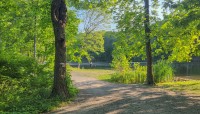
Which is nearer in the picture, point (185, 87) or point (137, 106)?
point (137, 106)

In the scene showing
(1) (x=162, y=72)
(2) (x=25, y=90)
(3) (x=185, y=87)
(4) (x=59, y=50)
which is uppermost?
(4) (x=59, y=50)

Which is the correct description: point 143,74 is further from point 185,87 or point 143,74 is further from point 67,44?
point 67,44

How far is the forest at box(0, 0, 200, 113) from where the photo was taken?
1064 cm

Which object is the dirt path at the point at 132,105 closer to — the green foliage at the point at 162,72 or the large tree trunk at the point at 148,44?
the large tree trunk at the point at 148,44

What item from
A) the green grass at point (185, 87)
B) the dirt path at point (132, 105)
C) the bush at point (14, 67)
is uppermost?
the bush at point (14, 67)

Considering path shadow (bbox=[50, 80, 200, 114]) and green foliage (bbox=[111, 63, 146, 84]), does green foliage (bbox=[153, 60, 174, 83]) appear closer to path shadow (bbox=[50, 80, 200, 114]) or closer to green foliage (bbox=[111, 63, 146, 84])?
green foliage (bbox=[111, 63, 146, 84])

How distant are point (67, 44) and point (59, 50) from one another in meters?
4.52

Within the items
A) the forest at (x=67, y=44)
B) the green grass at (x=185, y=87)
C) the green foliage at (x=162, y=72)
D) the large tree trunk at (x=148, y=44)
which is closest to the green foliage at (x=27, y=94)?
the forest at (x=67, y=44)

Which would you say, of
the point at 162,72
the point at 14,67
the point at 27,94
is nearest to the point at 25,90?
the point at 27,94

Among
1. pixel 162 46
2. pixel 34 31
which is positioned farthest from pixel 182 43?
pixel 34 31

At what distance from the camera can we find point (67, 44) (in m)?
15.3

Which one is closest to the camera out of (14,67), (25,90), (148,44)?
(25,90)

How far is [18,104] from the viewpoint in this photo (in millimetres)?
9336

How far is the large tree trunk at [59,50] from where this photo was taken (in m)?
10.6
